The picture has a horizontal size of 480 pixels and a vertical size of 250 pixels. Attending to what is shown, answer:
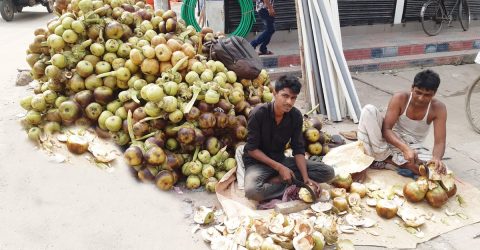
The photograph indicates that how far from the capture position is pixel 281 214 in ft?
9.96

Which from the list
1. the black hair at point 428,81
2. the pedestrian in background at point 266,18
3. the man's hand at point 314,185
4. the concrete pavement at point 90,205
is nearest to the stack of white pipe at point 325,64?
the pedestrian in background at point 266,18

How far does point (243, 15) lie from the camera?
22.5ft

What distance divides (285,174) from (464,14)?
780 centimetres

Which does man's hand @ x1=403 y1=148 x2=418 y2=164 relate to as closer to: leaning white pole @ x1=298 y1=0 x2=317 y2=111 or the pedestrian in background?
leaning white pole @ x1=298 y1=0 x2=317 y2=111

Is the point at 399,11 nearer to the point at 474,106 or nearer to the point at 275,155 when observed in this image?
the point at 474,106

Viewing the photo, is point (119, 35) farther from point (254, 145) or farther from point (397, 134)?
point (397, 134)

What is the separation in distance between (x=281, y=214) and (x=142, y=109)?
1526 millimetres

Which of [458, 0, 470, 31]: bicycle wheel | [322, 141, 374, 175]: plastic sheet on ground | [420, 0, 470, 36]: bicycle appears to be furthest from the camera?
[458, 0, 470, 31]: bicycle wheel

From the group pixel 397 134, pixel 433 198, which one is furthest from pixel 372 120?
pixel 433 198

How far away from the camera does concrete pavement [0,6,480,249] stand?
2951 millimetres

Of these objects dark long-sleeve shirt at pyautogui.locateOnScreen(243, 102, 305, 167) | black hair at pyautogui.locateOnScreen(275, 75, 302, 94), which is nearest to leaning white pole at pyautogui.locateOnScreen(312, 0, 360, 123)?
dark long-sleeve shirt at pyautogui.locateOnScreen(243, 102, 305, 167)

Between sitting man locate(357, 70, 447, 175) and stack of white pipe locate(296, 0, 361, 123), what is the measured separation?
1.23 meters

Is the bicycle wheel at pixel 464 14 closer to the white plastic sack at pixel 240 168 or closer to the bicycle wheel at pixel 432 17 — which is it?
the bicycle wheel at pixel 432 17

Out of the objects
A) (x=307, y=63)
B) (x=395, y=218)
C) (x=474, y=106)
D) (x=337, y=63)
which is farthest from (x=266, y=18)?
(x=395, y=218)
